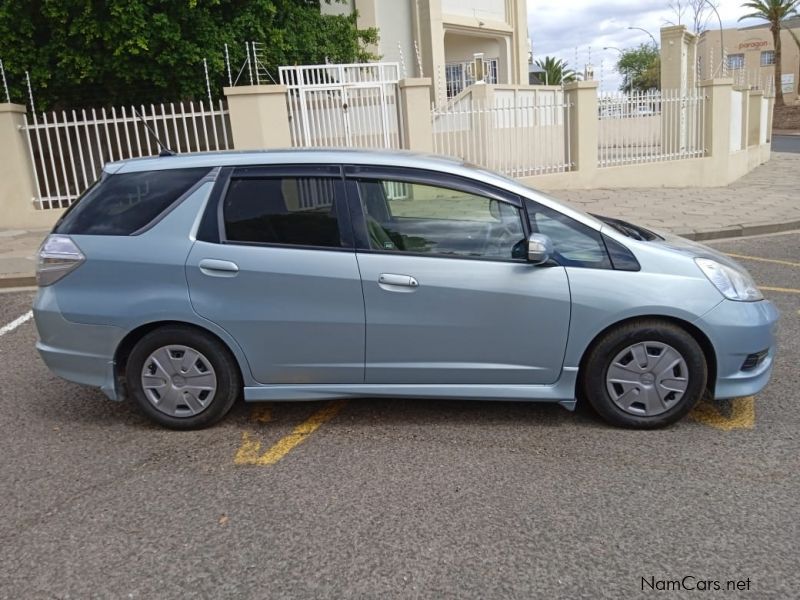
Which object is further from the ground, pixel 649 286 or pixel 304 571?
pixel 649 286

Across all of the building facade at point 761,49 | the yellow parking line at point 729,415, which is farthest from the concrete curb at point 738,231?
the building facade at point 761,49

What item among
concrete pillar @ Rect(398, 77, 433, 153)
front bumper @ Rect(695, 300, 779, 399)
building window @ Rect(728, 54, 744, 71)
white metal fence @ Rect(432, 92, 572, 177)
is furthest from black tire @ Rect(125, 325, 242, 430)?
building window @ Rect(728, 54, 744, 71)

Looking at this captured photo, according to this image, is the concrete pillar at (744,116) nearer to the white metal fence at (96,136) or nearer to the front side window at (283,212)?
the white metal fence at (96,136)

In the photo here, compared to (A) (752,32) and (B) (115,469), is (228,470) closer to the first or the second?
(B) (115,469)

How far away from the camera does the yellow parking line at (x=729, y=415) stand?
4141 mm

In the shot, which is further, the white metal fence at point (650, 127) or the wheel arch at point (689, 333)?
the white metal fence at point (650, 127)

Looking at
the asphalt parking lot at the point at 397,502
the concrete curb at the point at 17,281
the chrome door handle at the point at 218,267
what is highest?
the chrome door handle at the point at 218,267

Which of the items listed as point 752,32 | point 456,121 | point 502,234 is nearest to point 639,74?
point 752,32

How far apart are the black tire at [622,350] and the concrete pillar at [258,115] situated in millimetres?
10066

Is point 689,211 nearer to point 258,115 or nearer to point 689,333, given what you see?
point 258,115

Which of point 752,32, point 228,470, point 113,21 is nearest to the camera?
point 228,470

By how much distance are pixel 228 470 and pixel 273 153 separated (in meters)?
1.88

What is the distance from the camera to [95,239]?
418 centimetres

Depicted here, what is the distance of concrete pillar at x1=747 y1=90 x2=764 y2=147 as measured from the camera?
22.3 metres
